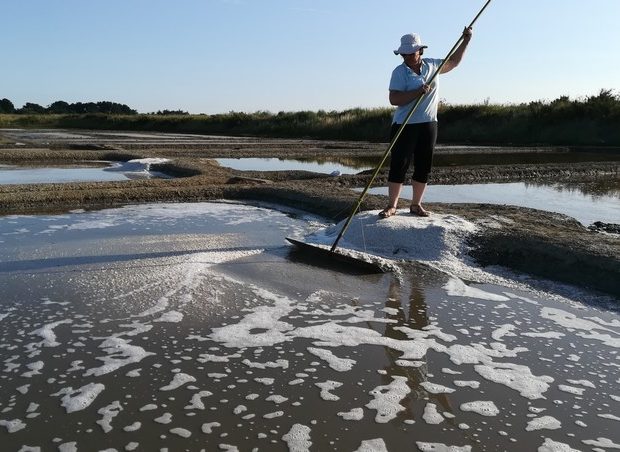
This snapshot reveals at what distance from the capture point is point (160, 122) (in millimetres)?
42969

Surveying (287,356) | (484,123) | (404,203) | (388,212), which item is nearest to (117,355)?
(287,356)

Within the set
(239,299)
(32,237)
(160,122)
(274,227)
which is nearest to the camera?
(239,299)

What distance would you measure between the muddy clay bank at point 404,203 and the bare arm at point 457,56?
4.45 feet

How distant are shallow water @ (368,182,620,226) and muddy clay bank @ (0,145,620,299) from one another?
83cm

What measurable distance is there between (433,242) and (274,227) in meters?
1.79

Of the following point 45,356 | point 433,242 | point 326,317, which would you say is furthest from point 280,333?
point 433,242

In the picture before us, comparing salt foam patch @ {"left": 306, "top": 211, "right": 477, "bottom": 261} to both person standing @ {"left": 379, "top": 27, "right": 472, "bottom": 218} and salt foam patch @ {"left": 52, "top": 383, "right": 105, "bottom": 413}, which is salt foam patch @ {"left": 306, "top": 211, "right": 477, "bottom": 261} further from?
salt foam patch @ {"left": 52, "top": 383, "right": 105, "bottom": 413}

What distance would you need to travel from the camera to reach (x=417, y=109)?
4.88 metres

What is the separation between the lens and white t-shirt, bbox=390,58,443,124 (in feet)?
15.6

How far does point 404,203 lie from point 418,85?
181 cm

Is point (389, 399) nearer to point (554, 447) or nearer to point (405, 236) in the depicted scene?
point (554, 447)

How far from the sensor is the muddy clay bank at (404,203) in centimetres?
415

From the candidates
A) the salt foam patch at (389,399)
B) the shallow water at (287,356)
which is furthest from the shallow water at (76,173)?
the salt foam patch at (389,399)

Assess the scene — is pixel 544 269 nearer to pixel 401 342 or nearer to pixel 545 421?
pixel 401 342
